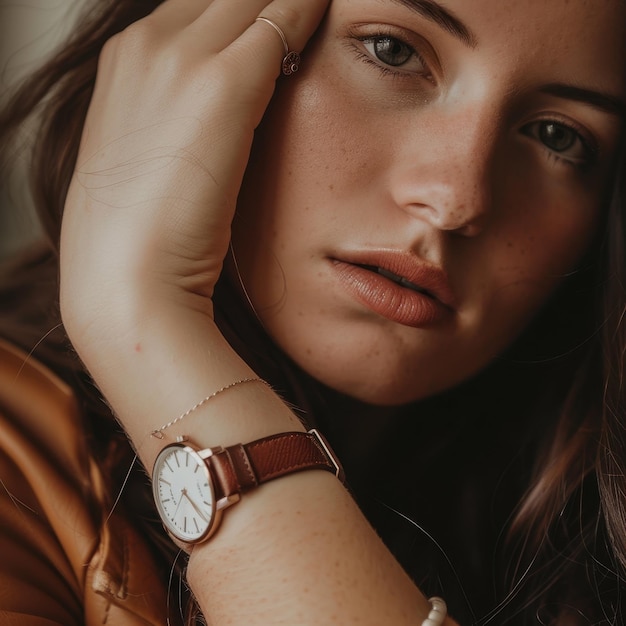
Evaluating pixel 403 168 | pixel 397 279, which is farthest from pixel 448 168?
pixel 397 279

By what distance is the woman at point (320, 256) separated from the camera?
0.90 meters

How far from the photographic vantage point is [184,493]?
875 millimetres

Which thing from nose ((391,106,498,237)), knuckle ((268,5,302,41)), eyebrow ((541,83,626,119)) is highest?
knuckle ((268,5,302,41))

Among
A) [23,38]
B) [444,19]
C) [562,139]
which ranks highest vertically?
[23,38]

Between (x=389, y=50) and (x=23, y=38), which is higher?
(x=23, y=38)

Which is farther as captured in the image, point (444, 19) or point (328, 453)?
point (444, 19)

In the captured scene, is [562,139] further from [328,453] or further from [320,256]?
[328,453]

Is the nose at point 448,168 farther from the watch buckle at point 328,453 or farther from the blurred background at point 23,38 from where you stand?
the blurred background at point 23,38

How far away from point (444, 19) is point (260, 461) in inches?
25.0

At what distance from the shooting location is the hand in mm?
987

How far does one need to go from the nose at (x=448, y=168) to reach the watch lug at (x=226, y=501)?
0.47m

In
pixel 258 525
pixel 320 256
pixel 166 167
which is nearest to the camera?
pixel 258 525

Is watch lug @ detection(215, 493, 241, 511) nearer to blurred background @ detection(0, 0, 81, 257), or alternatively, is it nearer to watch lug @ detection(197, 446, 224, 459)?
watch lug @ detection(197, 446, 224, 459)

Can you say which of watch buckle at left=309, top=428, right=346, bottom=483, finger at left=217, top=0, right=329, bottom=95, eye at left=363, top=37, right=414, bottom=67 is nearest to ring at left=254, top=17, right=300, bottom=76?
finger at left=217, top=0, right=329, bottom=95
